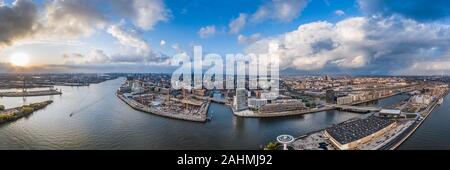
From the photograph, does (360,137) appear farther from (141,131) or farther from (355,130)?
(141,131)

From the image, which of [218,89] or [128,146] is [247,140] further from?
[218,89]

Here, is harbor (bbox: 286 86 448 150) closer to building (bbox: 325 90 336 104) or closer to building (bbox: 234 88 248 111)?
building (bbox: 234 88 248 111)

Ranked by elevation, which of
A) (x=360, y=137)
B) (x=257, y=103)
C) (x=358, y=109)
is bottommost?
(x=358, y=109)

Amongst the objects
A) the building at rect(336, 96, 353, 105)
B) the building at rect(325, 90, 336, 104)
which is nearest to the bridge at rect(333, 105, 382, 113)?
the building at rect(336, 96, 353, 105)

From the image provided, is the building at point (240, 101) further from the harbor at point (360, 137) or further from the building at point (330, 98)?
the building at point (330, 98)

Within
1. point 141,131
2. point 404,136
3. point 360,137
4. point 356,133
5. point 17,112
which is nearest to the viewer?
point 360,137

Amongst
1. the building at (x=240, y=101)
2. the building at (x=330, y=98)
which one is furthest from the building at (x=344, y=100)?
the building at (x=240, y=101)

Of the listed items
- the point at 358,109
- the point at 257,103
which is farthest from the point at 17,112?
the point at 358,109
